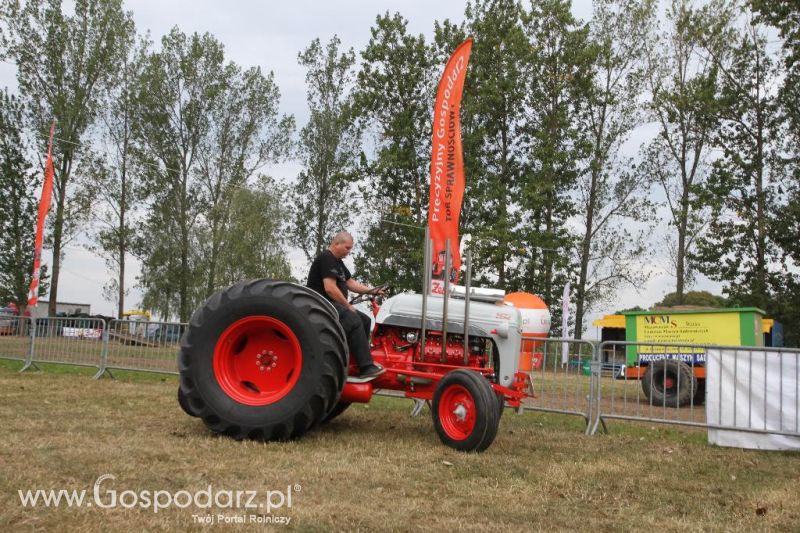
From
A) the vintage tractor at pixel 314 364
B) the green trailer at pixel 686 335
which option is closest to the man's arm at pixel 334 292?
the vintage tractor at pixel 314 364

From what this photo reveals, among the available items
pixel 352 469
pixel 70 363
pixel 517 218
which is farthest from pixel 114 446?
pixel 517 218

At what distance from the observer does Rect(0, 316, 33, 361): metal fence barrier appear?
1183 cm

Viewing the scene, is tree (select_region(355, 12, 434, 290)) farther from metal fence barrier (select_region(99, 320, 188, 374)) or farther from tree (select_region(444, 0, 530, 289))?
metal fence barrier (select_region(99, 320, 188, 374))

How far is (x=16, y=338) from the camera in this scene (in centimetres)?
1199

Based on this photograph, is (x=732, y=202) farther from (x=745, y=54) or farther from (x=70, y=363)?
(x=70, y=363)

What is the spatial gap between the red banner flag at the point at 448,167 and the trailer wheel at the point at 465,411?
5.77 feet

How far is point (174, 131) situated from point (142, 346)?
23.3 metres

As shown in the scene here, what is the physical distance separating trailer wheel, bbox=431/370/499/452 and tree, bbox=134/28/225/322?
2821 centimetres

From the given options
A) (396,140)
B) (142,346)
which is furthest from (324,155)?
(142,346)

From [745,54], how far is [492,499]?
26961 mm

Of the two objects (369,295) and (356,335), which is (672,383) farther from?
(356,335)

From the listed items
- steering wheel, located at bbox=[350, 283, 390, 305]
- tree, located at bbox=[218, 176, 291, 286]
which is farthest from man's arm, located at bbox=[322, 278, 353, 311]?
tree, located at bbox=[218, 176, 291, 286]

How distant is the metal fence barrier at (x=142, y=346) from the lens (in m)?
10.4

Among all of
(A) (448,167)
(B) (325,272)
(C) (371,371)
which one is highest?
(A) (448,167)
